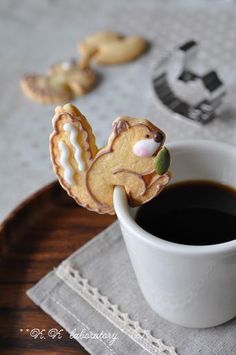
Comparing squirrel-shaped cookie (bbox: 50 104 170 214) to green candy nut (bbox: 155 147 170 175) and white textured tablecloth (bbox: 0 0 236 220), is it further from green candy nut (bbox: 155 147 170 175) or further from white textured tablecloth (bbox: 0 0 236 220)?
white textured tablecloth (bbox: 0 0 236 220)

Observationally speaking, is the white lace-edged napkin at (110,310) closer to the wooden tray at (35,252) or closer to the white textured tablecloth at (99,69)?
the wooden tray at (35,252)

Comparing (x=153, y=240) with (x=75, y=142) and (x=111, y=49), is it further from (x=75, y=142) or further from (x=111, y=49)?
(x=111, y=49)


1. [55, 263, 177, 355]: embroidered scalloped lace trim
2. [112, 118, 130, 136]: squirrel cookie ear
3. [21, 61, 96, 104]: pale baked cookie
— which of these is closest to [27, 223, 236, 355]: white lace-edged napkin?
[55, 263, 177, 355]: embroidered scalloped lace trim

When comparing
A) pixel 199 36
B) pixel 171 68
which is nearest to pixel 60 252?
pixel 171 68

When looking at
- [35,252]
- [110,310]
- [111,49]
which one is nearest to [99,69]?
[111,49]

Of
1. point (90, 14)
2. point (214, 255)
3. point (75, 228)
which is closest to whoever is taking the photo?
point (214, 255)

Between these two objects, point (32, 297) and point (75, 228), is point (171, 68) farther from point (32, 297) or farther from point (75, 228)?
point (32, 297)
